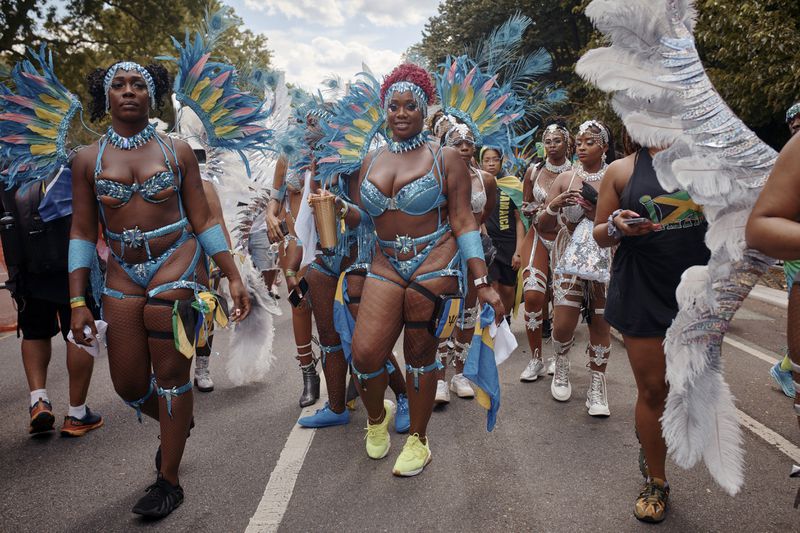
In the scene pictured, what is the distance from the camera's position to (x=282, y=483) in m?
3.40

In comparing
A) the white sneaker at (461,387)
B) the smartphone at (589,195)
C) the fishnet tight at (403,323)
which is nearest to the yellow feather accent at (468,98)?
the smartphone at (589,195)

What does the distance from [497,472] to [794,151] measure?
2.27 meters

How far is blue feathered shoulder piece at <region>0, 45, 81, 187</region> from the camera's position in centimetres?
330

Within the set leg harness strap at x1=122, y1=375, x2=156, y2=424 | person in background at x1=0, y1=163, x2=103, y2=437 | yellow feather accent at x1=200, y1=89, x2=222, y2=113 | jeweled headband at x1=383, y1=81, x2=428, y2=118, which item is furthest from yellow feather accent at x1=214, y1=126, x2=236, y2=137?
leg harness strap at x1=122, y1=375, x2=156, y2=424

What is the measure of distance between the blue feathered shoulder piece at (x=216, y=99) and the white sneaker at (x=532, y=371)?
2.91m

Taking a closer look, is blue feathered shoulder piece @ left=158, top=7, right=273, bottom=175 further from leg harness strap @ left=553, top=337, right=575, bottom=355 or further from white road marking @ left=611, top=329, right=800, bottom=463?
white road marking @ left=611, top=329, right=800, bottom=463

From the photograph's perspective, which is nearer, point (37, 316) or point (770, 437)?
point (770, 437)

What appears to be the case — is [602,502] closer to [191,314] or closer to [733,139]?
[733,139]

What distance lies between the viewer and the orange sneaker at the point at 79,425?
13.6 feet

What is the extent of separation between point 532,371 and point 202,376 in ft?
9.18

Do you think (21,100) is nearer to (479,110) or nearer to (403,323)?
(403,323)

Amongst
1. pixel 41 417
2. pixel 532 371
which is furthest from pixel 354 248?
pixel 41 417

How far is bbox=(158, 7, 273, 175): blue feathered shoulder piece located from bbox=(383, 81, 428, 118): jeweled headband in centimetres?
83

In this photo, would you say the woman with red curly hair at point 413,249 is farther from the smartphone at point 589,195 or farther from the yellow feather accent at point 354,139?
the smartphone at point 589,195
